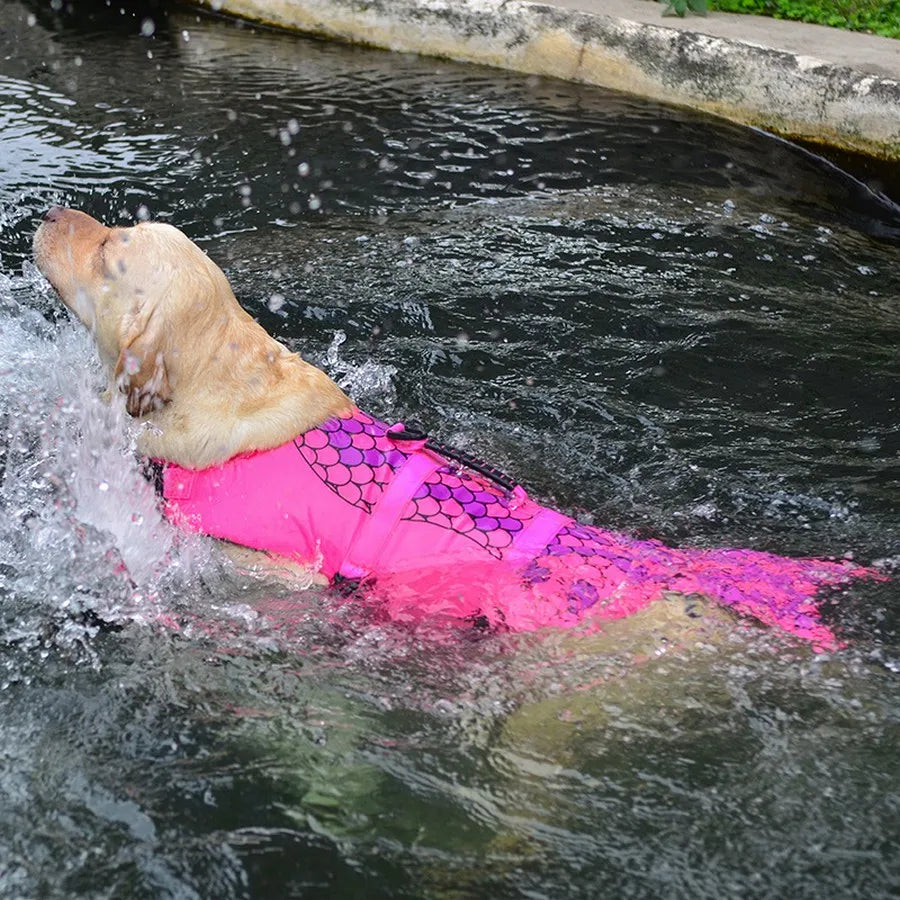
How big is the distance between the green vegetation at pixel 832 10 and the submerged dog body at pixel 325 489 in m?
6.91

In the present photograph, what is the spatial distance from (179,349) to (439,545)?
1169 millimetres

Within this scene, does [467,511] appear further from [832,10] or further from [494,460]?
[832,10]

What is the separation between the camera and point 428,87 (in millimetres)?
9859

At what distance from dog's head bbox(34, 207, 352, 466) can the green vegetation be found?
688 cm

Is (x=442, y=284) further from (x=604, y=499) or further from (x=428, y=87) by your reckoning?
(x=428, y=87)

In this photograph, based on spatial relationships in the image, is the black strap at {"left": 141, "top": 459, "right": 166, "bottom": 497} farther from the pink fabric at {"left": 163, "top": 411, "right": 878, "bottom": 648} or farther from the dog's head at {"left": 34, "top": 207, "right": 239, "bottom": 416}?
the dog's head at {"left": 34, "top": 207, "right": 239, "bottom": 416}

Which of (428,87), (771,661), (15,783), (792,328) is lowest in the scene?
(15,783)

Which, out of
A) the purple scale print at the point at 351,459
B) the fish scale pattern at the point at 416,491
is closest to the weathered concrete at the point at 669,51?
the fish scale pattern at the point at 416,491

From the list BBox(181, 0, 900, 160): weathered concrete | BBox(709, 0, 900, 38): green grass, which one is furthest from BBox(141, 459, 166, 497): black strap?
BBox(709, 0, 900, 38): green grass

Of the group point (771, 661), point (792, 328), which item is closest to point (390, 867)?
point (771, 661)

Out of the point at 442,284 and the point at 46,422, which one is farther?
the point at 442,284

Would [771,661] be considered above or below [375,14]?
below

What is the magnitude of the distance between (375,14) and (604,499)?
6.92m

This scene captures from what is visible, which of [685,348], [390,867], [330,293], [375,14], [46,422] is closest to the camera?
[390,867]
